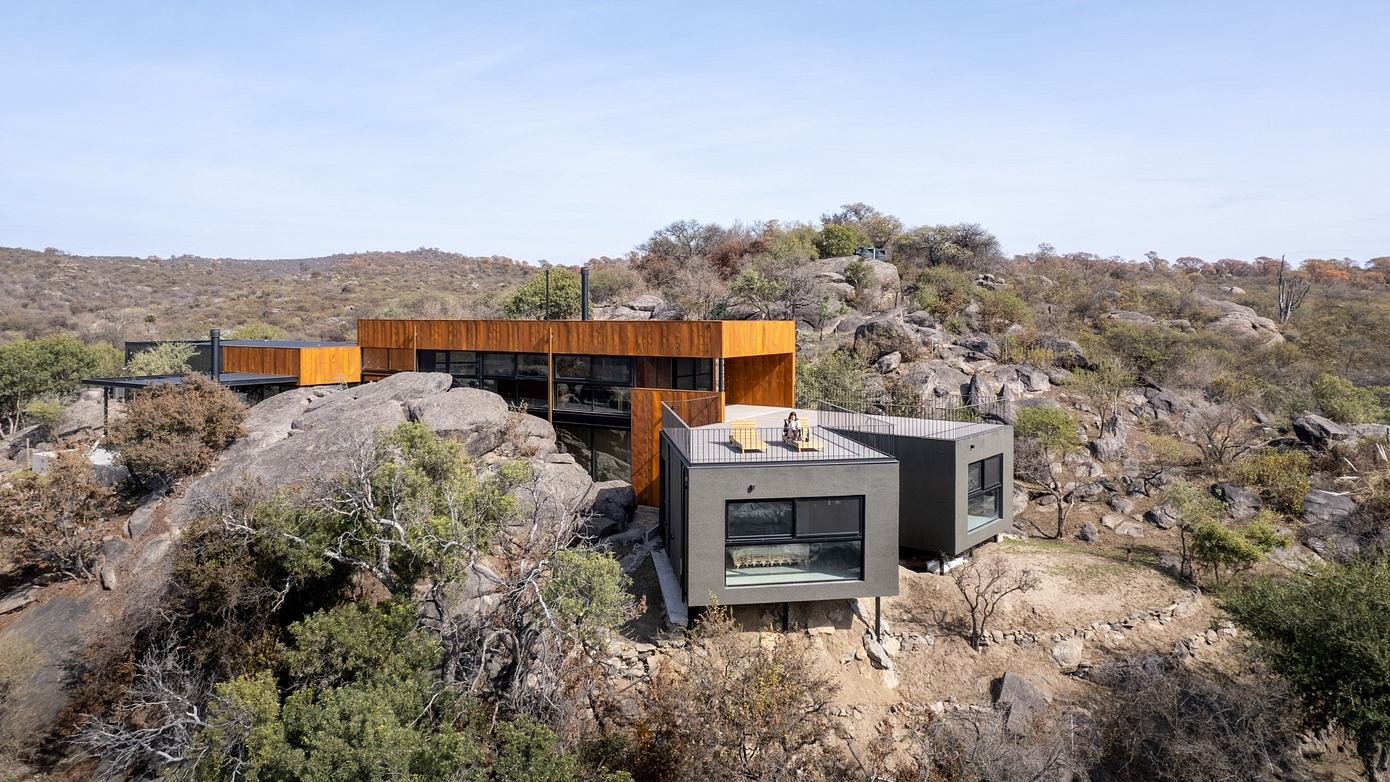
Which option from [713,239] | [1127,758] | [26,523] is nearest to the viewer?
[1127,758]

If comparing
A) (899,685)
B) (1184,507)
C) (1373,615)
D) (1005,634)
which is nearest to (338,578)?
(899,685)

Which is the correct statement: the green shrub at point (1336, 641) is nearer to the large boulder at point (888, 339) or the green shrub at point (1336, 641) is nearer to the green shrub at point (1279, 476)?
the green shrub at point (1279, 476)

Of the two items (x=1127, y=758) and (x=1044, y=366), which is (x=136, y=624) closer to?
(x=1127, y=758)

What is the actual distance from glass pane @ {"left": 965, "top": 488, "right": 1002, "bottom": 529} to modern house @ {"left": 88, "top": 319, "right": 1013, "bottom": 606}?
49 millimetres

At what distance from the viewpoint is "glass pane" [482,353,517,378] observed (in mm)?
21984

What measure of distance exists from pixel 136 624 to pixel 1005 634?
15814 millimetres

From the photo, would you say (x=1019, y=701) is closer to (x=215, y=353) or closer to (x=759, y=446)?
(x=759, y=446)

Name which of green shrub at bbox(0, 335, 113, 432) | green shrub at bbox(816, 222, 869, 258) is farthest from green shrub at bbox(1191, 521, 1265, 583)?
green shrub at bbox(0, 335, 113, 432)

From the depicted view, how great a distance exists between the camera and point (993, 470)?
1686cm

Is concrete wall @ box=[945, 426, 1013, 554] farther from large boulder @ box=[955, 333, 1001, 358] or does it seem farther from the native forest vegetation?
large boulder @ box=[955, 333, 1001, 358]

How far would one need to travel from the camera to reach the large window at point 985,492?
637 inches

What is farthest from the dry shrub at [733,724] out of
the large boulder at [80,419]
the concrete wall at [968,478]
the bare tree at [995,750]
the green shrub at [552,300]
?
the green shrub at [552,300]

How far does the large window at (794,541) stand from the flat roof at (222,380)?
1699 centimetres

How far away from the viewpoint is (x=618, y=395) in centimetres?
2017
